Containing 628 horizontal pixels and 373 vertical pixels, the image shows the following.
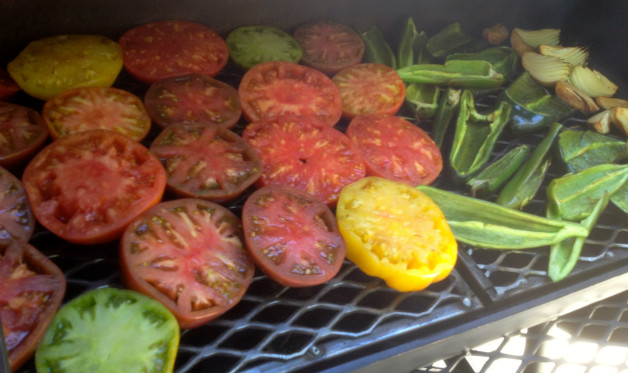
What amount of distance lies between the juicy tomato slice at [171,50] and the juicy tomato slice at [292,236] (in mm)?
965

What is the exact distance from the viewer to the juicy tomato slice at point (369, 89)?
2957 mm

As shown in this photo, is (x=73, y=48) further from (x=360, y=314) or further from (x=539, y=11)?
(x=539, y=11)


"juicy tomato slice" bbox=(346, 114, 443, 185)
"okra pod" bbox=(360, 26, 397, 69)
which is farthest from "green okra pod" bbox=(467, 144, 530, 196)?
"okra pod" bbox=(360, 26, 397, 69)

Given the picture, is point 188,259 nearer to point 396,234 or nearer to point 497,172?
point 396,234

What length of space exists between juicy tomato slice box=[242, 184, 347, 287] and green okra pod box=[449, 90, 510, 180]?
0.92 metres

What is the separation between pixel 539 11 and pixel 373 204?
231 cm

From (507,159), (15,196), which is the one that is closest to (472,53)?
(507,159)

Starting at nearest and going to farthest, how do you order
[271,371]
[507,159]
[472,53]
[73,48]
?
[271,371], [73,48], [507,159], [472,53]

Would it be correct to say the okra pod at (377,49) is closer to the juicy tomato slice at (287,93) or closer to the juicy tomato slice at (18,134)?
the juicy tomato slice at (287,93)

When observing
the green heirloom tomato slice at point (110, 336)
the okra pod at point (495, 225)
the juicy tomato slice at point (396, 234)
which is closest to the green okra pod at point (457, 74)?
the okra pod at point (495, 225)

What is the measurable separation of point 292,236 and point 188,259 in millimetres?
431

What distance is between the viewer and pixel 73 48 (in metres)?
2.60

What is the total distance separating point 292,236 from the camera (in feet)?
6.97

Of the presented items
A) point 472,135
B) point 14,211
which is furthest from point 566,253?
point 14,211
